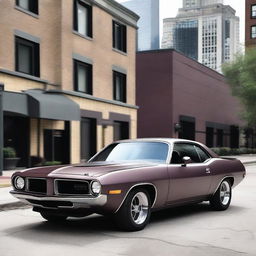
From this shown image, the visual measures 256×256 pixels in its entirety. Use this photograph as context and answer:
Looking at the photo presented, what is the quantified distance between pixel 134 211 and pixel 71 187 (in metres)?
1.06

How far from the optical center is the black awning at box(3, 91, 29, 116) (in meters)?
19.5

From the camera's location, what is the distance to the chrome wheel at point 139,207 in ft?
23.7

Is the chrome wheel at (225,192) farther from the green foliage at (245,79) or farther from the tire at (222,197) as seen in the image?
the green foliage at (245,79)

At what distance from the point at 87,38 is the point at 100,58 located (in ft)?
5.81

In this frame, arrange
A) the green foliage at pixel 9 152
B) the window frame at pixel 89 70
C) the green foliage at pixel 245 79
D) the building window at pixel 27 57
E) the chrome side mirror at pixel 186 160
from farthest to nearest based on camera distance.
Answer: the green foliage at pixel 245 79, the window frame at pixel 89 70, the building window at pixel 27 57, the green foliage at pixel 9 152, the chrome side mirror at pixel 186 160

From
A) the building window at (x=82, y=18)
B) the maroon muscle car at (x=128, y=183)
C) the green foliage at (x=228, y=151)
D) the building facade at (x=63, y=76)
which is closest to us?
the maroon muscle car at (x=128, y=183)

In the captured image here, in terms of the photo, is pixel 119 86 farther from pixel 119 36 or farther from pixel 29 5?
pixel 29 5

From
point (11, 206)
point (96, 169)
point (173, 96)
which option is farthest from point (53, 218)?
point (173, 96)

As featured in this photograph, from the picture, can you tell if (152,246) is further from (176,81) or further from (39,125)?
(176,81)

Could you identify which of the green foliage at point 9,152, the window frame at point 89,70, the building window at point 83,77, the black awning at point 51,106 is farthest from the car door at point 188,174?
the building window at point 83,77

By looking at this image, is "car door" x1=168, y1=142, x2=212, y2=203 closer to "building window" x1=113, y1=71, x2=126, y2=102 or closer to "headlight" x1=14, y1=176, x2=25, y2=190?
"headlight" x1=14, y1=176, x2=25, y2=190

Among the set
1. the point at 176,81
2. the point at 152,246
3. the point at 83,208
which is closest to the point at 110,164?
the point at 83,208

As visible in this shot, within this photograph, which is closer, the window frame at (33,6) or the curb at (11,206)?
the curb at (11,206)

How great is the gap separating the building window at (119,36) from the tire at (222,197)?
21014mm
